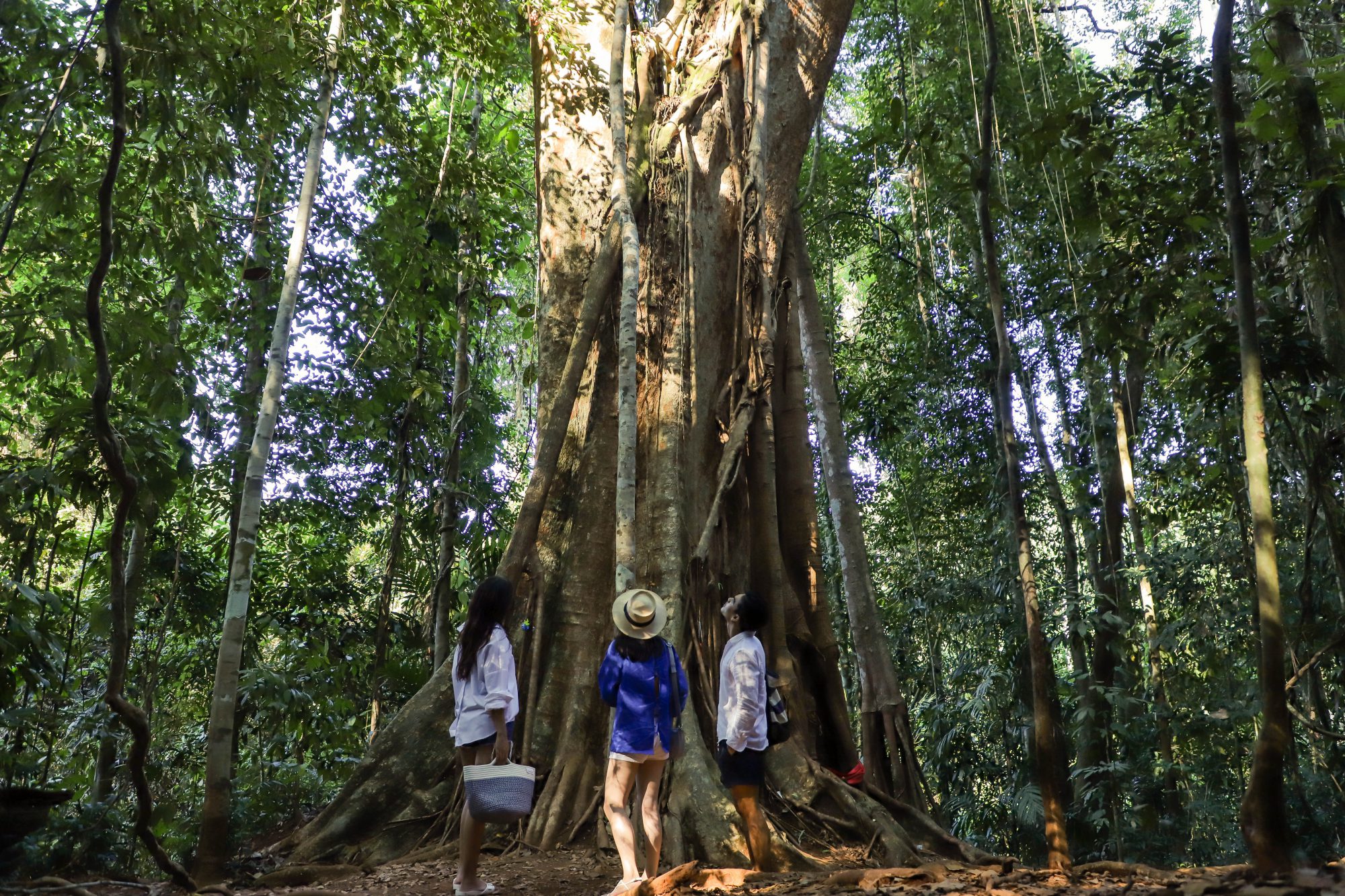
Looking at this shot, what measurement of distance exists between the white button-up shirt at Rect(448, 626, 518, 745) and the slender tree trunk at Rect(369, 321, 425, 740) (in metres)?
4.98

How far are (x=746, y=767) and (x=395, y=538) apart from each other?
6118mm

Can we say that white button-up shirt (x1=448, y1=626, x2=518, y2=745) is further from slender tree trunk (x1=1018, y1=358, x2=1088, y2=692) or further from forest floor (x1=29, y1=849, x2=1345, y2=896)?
slender tree trunk (x1=1018, y1=358, x2=1088, y2=692)

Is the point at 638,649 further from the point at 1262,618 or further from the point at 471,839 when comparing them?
the point at 1262,618

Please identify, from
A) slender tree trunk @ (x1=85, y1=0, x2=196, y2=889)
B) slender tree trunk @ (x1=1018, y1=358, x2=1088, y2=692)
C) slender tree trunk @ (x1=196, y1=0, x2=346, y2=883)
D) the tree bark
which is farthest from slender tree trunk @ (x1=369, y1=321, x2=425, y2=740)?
slender tree trunk @ (x1=1018, y1=358, x2=1088, y2=692)

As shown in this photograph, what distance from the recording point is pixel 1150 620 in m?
10.3

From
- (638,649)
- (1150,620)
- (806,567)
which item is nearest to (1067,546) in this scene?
(1150,620)

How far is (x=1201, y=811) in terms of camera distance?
9188 millimetres

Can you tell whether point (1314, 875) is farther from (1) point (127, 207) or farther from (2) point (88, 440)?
(1) point (127, 207)

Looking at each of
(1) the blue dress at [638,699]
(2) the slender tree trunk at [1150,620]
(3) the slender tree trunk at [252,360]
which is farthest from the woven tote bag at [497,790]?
(2) the slender tree trunk at [1150,620]

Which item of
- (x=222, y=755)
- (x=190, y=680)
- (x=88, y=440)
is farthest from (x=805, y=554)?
(x=190, y=680)

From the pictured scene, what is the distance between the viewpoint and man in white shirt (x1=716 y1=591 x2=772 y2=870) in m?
4.54

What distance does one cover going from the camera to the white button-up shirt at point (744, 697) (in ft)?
14.8

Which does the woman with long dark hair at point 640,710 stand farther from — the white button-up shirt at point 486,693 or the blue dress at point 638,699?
the white button-up shirt at point 486,693

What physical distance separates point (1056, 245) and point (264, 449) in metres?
8.74
